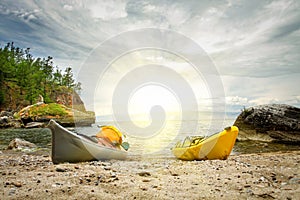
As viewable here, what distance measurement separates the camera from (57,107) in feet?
186

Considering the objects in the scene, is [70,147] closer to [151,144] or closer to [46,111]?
[151,144]

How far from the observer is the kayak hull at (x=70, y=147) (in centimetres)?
Result: 855

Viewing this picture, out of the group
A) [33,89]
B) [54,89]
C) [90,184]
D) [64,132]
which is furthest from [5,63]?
[90,184]

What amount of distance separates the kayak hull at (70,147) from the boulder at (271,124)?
15.6m

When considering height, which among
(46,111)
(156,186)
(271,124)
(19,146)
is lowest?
(19,146)

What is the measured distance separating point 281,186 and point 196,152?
21.1 feet

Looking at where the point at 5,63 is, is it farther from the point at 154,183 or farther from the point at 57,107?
the point at 154,183

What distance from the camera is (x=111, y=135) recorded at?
1129 centimetres

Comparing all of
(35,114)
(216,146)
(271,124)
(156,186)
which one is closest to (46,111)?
(35,114)

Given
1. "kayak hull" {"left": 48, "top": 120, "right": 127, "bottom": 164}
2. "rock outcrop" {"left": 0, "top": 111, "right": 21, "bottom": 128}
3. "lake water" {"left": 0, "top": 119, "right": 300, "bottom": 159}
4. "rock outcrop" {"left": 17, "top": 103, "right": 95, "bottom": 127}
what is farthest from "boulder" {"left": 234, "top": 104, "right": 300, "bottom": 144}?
"rock outcrop" {"left": 0, "top": 111, "right": 21, "bottom": 128}

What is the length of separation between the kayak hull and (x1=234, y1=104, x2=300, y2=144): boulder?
1562 cm

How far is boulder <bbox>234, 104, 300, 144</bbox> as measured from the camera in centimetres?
1877

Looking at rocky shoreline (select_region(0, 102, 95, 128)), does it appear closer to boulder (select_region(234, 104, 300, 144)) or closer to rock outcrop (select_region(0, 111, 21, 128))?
rock outcrop (select_region(0, 111, 21, 128))

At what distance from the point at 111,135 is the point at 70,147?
2.85m
